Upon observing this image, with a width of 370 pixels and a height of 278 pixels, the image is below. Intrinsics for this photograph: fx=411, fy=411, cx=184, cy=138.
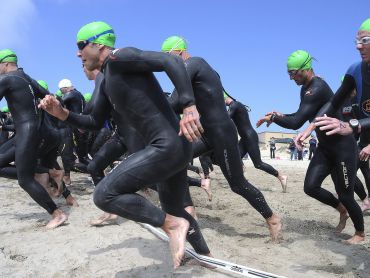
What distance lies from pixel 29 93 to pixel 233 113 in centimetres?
345

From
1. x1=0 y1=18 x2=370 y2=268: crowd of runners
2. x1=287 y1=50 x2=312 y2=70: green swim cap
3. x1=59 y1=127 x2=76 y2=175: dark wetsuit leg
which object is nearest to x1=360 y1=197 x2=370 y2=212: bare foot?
x1=0 y1=18 x2=370 y2=268: crowd of runners

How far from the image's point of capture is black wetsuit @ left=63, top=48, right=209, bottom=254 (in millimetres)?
2951

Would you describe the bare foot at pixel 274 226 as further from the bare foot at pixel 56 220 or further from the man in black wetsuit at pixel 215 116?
the bare foot at pixel 56 220

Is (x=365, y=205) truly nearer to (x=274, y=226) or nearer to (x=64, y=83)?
(x=274, y=226)

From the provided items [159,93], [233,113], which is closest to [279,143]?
[233,113]

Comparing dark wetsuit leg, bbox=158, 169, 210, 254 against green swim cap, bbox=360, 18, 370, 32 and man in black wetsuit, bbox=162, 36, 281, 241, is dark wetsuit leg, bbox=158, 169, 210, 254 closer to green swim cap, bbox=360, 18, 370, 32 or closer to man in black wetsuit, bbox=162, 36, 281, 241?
man in black wetsuit, bbox=162, 36, 281, 241

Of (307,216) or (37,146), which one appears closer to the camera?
(37,146)

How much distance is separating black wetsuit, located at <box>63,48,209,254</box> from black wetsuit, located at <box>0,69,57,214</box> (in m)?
2.48

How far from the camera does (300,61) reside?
5.02m

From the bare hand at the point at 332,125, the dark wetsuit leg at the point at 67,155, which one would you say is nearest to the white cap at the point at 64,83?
the dark wetsuit leg at the point at 67,155

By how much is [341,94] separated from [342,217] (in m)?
1.91

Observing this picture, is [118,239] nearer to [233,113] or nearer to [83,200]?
[83,200]

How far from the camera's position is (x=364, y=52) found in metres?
3.40

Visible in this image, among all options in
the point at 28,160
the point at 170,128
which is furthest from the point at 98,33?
the point at 28,160
